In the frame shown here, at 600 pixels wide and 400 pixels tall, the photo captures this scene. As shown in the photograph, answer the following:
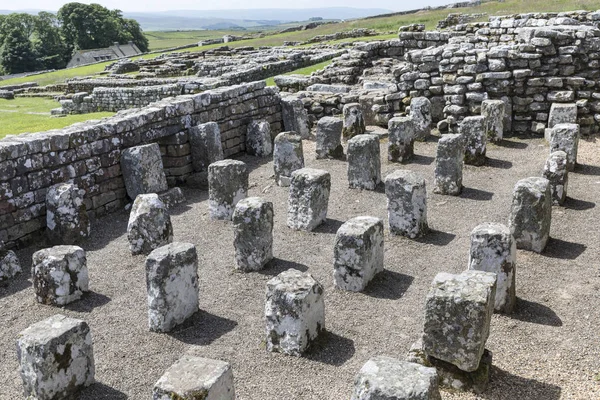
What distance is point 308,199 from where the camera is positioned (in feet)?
37.8

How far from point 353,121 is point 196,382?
12700 mm

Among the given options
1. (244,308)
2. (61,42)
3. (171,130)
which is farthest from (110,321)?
(61,42)

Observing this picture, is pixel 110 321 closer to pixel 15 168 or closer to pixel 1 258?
pixel 1 258

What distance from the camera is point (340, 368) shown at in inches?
282

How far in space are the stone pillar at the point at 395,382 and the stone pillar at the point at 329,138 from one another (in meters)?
10.7

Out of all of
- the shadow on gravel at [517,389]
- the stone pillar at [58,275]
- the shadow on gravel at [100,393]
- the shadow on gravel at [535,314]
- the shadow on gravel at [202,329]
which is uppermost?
the stone pillar at [58,275]

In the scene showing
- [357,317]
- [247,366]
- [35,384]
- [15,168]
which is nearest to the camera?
[35,384]

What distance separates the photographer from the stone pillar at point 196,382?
573cm

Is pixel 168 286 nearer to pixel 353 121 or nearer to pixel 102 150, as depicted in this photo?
pixel 102 150

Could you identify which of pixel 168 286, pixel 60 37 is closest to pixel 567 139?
pixel 168 286

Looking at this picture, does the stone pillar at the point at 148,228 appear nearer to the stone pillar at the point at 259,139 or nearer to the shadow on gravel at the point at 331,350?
the shadow on gravel at the point at 331,350

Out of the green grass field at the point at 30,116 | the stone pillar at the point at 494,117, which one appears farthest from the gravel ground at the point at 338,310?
the green grass field at the point at 30,116

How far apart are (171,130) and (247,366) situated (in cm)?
879

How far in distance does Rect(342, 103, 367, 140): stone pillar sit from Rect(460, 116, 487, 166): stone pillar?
12.0 ft
